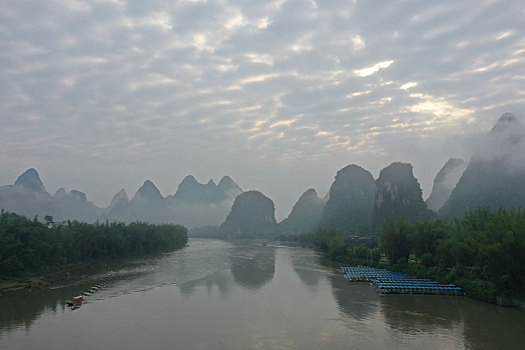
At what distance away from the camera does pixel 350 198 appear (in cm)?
9962

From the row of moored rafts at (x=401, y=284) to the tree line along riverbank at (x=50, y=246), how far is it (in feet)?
82.8

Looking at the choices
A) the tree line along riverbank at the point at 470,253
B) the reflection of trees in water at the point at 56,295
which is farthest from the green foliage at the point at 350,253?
the reflection of trees in water at the point at 56,295

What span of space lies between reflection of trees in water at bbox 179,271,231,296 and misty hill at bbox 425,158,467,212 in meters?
88.8

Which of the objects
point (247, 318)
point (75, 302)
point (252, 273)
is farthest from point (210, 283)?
point (247, 318)

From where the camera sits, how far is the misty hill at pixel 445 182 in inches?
4267

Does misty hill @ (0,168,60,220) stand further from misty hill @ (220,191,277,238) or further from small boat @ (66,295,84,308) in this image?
small boat @ (66,295,84,308)

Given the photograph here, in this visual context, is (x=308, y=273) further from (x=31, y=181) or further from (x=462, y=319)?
(x=31, y=181)

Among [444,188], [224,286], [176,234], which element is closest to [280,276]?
[224,286]

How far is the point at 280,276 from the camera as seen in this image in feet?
115

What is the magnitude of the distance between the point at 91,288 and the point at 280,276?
16.0 meters

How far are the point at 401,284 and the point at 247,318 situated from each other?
13.0 meters

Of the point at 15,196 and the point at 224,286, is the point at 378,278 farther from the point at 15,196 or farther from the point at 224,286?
the point at 15,196

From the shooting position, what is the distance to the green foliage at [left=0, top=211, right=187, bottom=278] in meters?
30.1

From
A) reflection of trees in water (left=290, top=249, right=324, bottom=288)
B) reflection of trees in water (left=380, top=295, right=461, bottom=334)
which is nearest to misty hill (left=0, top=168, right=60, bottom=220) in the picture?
reflection of trees in water (left=290, top=249, right=324, bottom=288)
